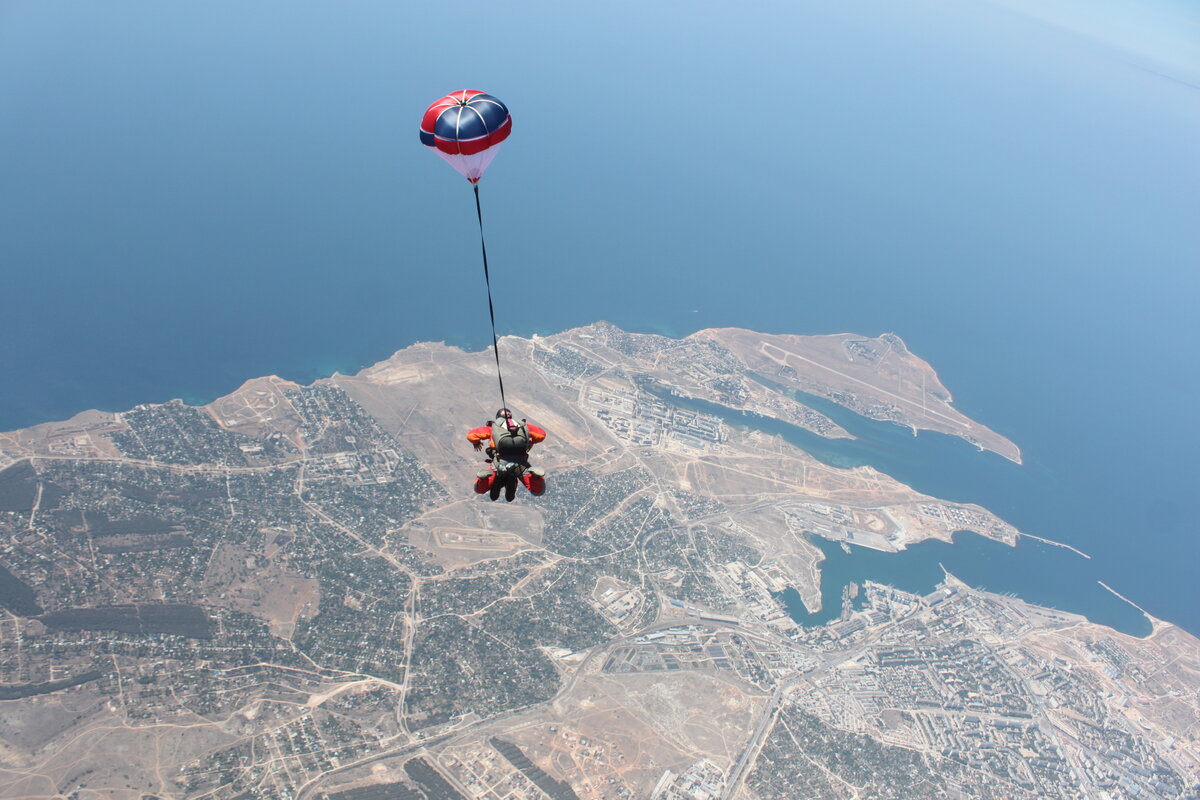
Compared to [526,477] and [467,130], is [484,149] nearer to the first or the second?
[467,130]

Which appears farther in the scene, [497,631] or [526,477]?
[497,631]

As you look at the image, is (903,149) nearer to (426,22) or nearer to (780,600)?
(426,22)

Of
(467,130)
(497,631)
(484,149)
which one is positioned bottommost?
(497,631)

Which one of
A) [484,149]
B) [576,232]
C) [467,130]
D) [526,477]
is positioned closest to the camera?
[467,130]

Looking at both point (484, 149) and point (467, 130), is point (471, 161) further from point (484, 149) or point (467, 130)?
point (467, 130)

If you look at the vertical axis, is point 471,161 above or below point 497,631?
above

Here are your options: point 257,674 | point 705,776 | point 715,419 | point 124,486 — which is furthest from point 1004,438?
point 124,486

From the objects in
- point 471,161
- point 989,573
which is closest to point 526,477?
point 471,161

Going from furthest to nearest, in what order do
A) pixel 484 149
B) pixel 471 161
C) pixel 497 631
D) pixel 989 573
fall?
pixel 989 573 → pixel 497 631 → pixel 471 161 → pixel 484 149
